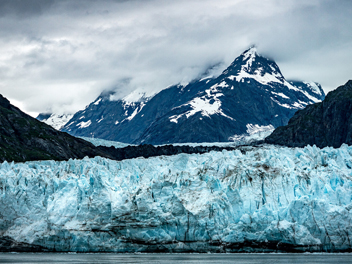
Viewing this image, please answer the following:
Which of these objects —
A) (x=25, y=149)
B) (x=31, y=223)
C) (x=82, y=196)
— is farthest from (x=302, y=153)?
(x=25, y=149)

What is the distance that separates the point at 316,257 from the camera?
6612cm

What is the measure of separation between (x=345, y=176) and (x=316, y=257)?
13.3 metres

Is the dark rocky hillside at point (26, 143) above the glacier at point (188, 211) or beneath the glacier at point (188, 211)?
above

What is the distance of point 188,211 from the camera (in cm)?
6844

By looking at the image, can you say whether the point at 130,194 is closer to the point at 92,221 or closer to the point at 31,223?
the point at 92,221

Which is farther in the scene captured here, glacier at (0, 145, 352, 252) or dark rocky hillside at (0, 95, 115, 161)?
dark rocky hillside at (0, 95, 115, 161)

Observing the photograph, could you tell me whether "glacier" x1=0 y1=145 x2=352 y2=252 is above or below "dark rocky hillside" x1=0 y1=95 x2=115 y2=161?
below

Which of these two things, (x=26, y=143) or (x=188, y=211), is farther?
(x=26, y=143)

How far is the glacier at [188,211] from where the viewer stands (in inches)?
2596

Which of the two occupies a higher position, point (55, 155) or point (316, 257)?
point (55, 155)

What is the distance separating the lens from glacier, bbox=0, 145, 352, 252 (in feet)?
216

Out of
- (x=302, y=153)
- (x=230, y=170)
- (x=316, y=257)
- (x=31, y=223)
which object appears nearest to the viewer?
(x=316, y=257)

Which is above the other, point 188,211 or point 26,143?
point 26,143

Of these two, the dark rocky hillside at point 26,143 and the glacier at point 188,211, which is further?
the dark rocky hillside at point 26,143
